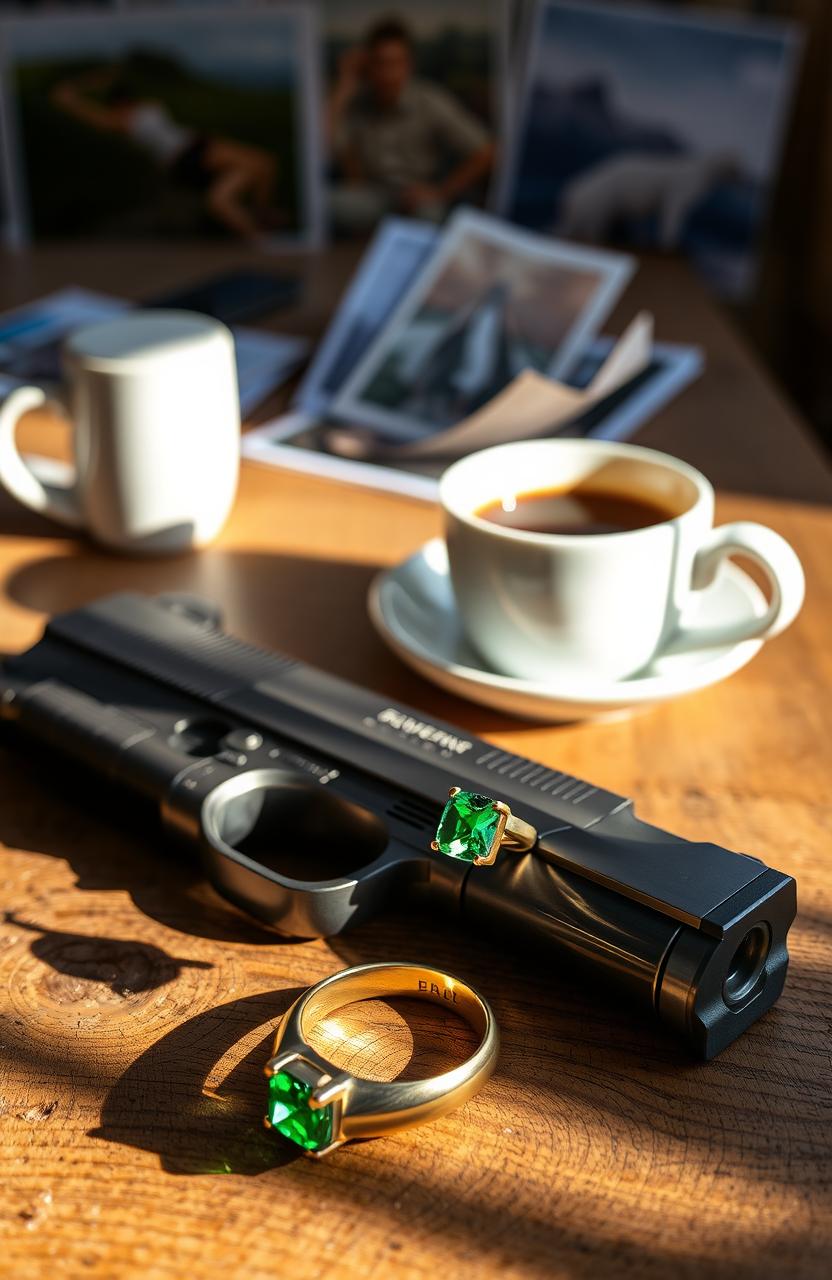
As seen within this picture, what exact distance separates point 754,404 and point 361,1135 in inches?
29.6

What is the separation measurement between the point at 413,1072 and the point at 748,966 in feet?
0.37

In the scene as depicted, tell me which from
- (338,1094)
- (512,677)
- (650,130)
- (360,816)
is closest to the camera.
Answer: (338,1094)

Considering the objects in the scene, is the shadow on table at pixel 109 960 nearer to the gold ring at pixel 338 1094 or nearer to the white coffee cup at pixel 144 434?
the gold ring at pixel 338 1094

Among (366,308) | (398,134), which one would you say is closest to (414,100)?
(398,134)

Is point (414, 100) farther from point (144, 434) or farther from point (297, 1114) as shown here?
point (297, 1114)

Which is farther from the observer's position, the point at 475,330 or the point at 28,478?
the point at 475,330

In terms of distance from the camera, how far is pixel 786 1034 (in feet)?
1.37

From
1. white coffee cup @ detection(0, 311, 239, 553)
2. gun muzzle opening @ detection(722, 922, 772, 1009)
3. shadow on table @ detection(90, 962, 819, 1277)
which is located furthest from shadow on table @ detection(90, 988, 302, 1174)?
white coffee cup @ detection(0, 311, 239, 553)

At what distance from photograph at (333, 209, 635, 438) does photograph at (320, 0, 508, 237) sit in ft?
1.28

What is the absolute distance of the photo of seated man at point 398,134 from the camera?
1.31 metres

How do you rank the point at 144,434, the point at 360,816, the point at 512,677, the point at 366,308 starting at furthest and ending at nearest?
the point at 366,308, the point at 144,434, the point at 512,677, the point at 360,816

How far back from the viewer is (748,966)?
0.42 metres

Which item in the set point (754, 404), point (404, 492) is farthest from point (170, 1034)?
point (754, 404)

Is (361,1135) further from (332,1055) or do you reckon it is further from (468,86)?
(468,86)
